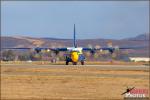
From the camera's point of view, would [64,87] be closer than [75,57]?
Yes

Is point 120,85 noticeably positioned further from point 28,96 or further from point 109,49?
point 109,49

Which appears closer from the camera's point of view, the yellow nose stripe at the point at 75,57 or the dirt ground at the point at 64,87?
the dirt ground at the point at 64,87

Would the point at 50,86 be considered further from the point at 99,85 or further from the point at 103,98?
the point at 103,98

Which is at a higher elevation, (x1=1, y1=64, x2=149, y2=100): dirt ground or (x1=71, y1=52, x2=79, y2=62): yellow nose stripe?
(x1=71, y1=52, x2=79, y2=62): yellow nose stripe

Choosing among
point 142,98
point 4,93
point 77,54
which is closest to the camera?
point 142,98

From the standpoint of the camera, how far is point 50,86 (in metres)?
37.6

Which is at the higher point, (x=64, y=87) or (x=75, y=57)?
(x=75, y=57)

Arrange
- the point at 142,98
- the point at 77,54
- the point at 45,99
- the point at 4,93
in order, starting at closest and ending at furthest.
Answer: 1. the point at 142,98
2. the point at 45,99
3. the point at 4,93
4. the point at 77,54

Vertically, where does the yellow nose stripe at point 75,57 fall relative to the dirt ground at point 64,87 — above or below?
above

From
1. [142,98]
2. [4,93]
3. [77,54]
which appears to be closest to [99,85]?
[4,93]

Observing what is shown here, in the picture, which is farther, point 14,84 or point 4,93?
point 14,84

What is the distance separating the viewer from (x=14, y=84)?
39.1 metres

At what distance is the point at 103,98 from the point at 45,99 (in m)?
3.53

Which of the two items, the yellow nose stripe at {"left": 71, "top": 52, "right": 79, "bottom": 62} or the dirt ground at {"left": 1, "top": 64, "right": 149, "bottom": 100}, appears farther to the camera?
the yellow nose stripe at {"left": 71, "top": 52, "right": 79, "bottom": 62}
